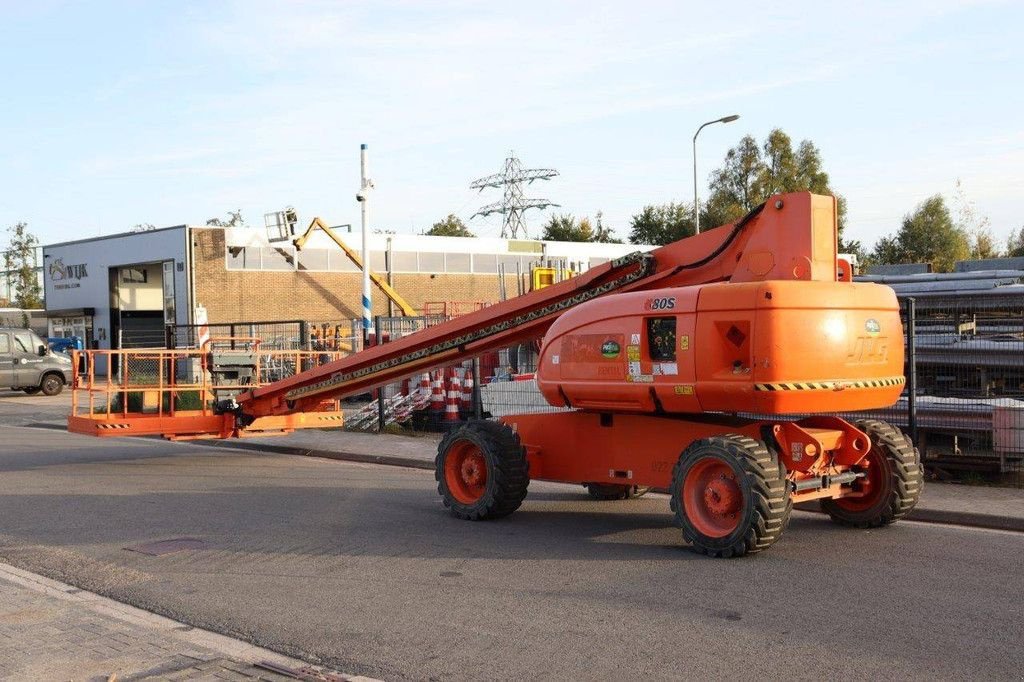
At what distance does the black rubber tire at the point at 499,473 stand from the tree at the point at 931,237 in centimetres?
5109

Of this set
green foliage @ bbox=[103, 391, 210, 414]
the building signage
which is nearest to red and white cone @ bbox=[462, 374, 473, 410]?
green foliage @ bbox=[103, 391, 210, 414]

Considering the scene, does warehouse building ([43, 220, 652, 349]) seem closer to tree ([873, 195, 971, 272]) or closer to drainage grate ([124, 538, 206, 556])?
tree ([873, 195, 971, 272])

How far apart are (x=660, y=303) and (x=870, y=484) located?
8.59 feet

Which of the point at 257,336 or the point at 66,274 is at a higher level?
the point at 66,274

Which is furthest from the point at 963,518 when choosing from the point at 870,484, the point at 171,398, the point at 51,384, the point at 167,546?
the point at 51,384

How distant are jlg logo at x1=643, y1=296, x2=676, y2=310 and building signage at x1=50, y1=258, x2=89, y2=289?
46.0 meters

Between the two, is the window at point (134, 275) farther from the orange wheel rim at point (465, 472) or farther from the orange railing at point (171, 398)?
the orange wheel rim at point (465, 472)

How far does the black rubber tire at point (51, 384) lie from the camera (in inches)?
1333

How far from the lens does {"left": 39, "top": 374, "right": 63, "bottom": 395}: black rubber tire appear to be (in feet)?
111

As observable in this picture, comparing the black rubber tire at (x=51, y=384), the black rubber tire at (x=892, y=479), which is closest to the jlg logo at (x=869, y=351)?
the black rubber tire at (x=892, y=479)

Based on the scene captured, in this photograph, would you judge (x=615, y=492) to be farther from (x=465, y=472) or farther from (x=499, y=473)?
(x=499, y=473)

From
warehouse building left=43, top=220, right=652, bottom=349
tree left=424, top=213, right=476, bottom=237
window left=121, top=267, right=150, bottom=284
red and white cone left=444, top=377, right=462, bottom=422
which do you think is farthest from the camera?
tree left=424, top=213, right=476, bottom=237

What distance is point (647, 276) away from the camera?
1011 cm

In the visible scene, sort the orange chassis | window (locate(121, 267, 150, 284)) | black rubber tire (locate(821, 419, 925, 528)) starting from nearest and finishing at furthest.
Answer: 1. the orange chassis
2. black rubber tire (locate(821, 419, 925, 528))
3. window (locate(121, 267, 150, 284))
